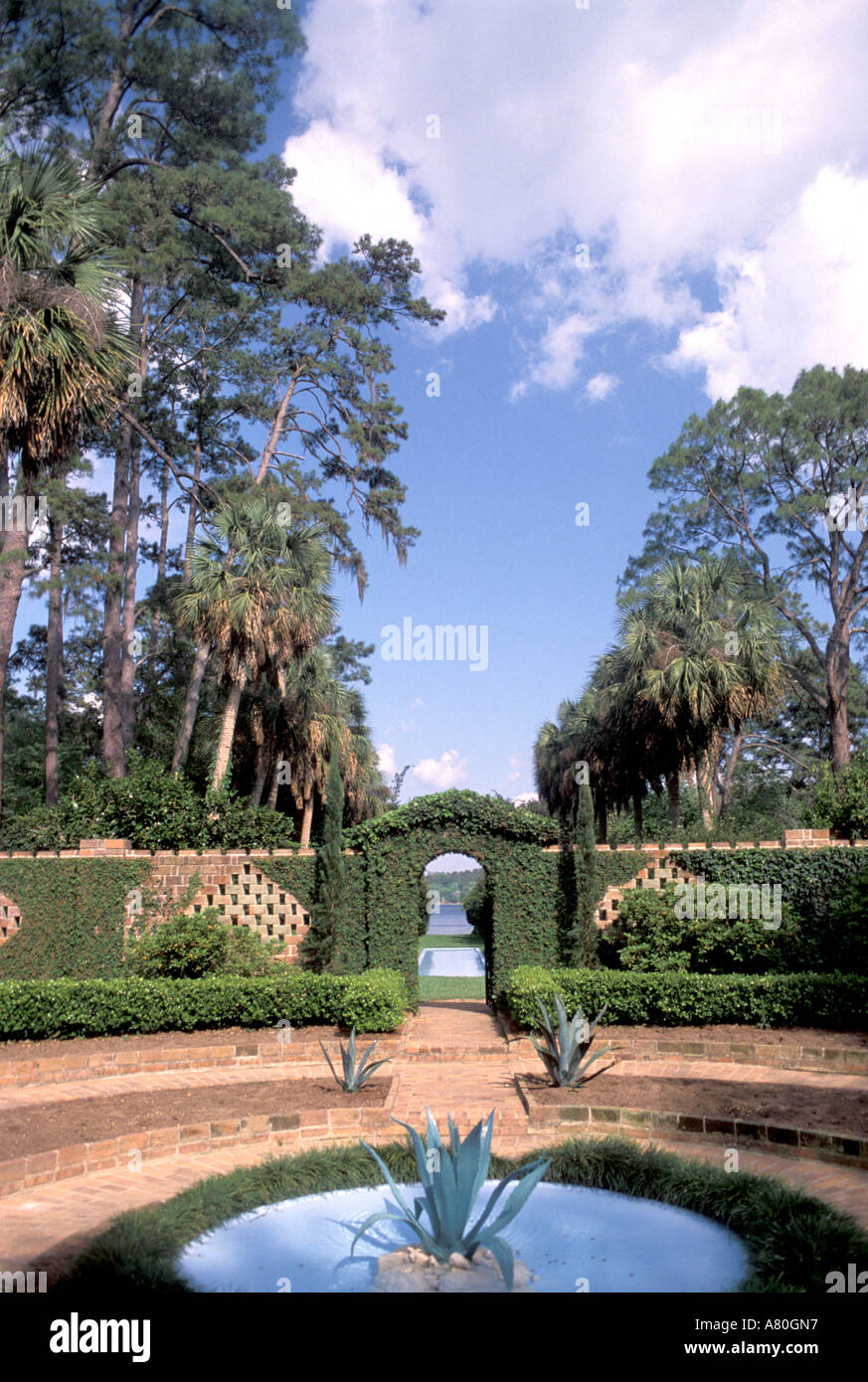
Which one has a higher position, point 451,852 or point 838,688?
point 838,688

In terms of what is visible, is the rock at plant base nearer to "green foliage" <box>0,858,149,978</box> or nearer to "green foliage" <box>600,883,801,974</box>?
"green foliage" <box>600,883,801,974</box>

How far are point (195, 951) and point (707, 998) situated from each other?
Result: 6.81 metres

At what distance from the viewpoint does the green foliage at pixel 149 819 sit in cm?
1456

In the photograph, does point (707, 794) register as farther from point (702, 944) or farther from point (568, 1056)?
point (568, 1056)

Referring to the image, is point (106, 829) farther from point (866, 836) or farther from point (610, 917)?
point (866, 836)

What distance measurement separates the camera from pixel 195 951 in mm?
12258

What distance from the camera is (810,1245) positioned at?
4488 mm

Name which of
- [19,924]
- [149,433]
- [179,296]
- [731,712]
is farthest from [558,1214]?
[179,296]

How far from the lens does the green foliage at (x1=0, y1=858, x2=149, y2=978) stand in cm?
1301

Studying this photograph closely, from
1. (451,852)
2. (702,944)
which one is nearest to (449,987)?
(451,852)

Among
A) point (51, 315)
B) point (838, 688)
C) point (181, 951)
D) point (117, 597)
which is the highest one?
point (51, 315)

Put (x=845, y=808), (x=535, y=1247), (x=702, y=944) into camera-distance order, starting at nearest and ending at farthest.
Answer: (x=535, y=1247) < (x=702, y=944) < (x=845, y=808)

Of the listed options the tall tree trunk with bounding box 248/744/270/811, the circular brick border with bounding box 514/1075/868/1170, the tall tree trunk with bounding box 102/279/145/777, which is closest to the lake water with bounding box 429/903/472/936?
the tall tree trunk with bounding box 248/744/270/811
